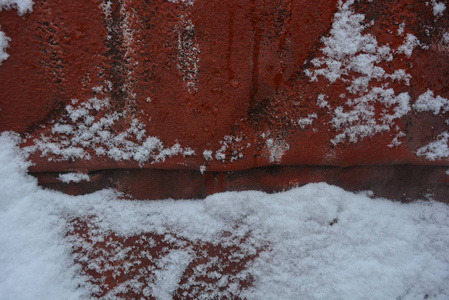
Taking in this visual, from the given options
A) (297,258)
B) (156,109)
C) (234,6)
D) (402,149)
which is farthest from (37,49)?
(402,149)

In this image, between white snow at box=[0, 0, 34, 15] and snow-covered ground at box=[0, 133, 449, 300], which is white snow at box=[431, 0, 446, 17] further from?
white snow at box=[0, 0, 34, 15]

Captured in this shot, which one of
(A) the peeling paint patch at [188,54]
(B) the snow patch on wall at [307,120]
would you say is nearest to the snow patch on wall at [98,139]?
(A) the peeling paint patch at [188,54]

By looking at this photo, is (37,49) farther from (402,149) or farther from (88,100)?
(402,149)

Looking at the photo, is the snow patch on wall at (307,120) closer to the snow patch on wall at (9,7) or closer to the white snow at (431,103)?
the white snow at (431,103)

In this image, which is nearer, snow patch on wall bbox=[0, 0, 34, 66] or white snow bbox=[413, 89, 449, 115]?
snow patch on wall bbox=[0, 0, 34, 66]

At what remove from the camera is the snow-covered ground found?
1.75 ft

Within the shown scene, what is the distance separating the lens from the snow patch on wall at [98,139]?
0.54 meters

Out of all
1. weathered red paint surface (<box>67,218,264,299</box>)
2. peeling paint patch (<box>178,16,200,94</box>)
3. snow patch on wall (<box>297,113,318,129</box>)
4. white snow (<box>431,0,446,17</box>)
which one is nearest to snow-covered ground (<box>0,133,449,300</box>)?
weathered red paint surface (<box>67,218,264,299</box>)

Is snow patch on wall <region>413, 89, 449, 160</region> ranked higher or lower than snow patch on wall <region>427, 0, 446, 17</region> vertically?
lower

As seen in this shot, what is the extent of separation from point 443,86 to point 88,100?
2.47 feet

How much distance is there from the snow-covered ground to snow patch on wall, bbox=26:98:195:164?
75 mm

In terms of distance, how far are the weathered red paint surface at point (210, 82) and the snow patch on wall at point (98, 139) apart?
1cm

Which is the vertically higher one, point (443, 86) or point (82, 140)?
point (443, 86)

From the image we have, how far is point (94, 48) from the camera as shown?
51cm
